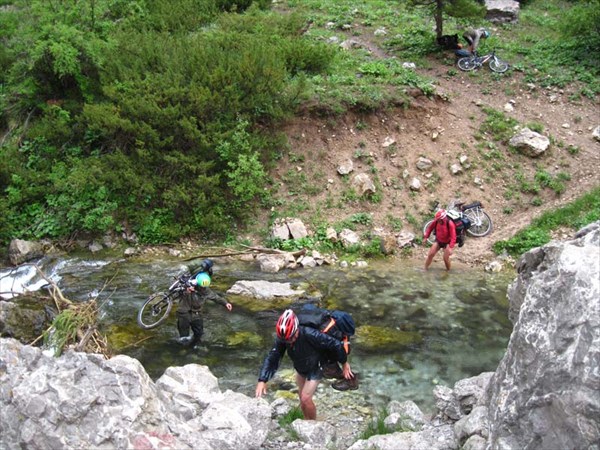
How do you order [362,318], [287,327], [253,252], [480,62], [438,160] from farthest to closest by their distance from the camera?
[480,62], [438,160], [253,252], [362,318], [287,327]

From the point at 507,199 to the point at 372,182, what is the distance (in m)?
4.02

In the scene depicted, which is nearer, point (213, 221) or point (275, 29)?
point (213, 221)

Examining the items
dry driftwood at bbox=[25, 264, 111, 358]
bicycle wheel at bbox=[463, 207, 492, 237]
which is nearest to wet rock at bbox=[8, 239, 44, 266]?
dry driftwood at bbox=[25, 264, 111, 358]

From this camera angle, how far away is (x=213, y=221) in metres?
15.0

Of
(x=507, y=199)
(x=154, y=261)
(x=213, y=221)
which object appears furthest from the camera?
(x=507, y=199)

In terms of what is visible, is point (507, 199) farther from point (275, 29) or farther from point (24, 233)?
point (24, 233)

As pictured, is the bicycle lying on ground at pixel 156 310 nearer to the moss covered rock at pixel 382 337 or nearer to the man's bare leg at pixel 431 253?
the moss covered rock at pixel 382 337

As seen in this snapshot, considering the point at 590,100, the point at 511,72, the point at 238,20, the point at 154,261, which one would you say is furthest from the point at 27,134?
the point at 590,100

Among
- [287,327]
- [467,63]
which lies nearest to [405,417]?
[287,327]

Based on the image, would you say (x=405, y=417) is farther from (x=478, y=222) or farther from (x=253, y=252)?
(x=478, y=222)

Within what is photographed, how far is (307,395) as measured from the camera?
6.91m

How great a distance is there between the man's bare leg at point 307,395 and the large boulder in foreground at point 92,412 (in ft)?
3.37

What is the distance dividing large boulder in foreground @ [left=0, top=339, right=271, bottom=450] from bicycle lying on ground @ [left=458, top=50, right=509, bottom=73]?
1781 centimetres

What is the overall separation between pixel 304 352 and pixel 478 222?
9945 mm
